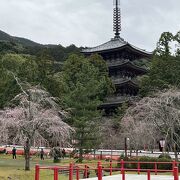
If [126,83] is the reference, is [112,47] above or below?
above

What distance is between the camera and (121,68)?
6203 centimetres

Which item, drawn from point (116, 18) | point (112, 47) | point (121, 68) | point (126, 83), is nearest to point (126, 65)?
point (121, 68)

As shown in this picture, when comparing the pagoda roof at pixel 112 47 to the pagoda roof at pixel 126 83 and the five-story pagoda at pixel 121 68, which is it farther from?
the pagoda roof at pixel 126 83

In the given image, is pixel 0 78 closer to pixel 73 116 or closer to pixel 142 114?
pixel 73 116

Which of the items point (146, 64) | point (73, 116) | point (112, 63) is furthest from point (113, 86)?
point (73, 116)

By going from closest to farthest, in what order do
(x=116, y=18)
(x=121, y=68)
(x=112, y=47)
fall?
(x=121, y=68) → (x=112, y=47) → (x=116, y=18)

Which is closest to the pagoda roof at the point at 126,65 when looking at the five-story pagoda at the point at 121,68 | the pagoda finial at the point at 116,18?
the five-story pagoda at the point at 121,68

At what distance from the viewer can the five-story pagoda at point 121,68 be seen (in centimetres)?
5944

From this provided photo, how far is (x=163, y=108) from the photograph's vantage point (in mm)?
32156

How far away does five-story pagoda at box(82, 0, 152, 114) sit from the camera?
195 feet

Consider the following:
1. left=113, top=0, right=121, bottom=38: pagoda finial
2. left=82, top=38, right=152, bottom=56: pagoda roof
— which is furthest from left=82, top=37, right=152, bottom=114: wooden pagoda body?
left=113, top=0, right=121, bottom=38: pagoda finial

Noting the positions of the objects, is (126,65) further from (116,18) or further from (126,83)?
(116,18)

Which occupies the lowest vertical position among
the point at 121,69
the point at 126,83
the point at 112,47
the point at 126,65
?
the point at 126,83

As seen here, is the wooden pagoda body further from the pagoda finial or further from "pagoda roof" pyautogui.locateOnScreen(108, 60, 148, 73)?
the pagoda finial
